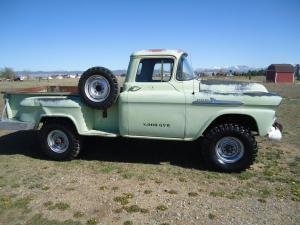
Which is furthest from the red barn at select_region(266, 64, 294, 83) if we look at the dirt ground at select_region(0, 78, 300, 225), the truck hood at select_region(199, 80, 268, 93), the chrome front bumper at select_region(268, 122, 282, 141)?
the truck hood at select_region(199, 80, 268, 93)

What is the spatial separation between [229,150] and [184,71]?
1742mm

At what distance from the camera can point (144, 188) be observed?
6047 mm

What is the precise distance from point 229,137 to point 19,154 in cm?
459

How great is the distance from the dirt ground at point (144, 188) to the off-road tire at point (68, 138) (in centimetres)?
17

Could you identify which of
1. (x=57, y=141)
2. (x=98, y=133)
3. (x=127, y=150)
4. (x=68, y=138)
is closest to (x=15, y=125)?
(x=57, y=141)

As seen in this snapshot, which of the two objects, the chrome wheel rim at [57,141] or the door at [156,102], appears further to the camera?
the chrome wheel rim at [57,141]

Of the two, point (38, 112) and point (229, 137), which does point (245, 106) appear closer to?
point (229, 137)

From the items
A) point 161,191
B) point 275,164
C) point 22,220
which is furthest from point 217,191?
point 22,220

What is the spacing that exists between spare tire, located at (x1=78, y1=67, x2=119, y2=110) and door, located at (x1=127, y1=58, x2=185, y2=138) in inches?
13.8

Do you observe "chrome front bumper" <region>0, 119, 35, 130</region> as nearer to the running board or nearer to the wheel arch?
the running board

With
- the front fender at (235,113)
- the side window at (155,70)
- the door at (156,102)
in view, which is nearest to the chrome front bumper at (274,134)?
the front fender at (235,113)

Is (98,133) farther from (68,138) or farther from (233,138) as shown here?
(233,138)

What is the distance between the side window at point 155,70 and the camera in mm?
6980

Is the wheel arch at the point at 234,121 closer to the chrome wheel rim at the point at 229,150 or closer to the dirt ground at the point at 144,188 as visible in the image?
the chrome wheel rim at the point at 229,150
